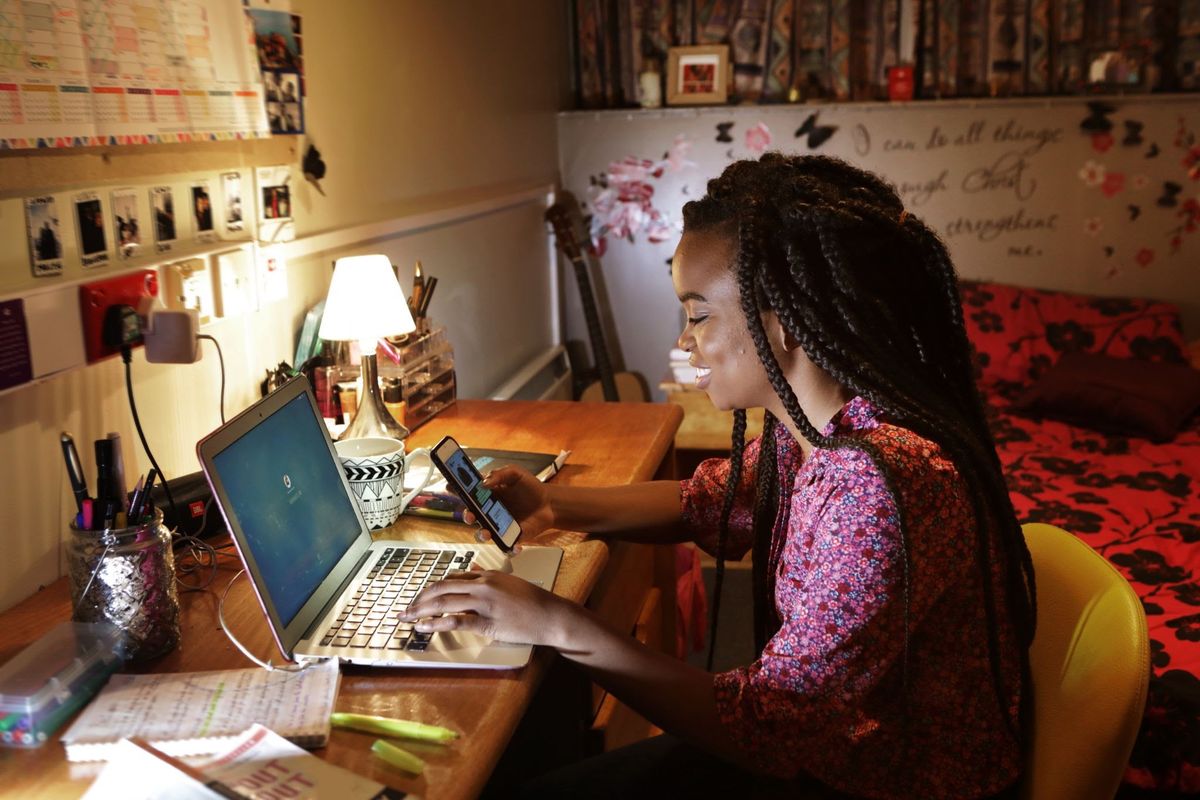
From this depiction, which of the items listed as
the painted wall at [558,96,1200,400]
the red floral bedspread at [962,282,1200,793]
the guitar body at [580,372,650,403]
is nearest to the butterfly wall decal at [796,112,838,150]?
the painted wall at [558,96,1200,400]

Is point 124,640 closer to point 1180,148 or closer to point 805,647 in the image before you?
point 805,647

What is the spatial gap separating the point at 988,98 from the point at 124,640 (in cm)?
321

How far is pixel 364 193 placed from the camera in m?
2.13

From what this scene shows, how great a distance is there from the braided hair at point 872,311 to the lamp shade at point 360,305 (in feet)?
2.12

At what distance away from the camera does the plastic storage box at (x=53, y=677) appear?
0.93m

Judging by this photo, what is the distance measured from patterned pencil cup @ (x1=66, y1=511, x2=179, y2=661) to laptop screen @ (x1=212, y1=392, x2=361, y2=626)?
0.34ft

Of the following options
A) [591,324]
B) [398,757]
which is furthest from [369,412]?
[591,324]

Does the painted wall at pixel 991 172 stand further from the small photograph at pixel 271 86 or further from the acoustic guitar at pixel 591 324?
the small photograph at pixel 271 86

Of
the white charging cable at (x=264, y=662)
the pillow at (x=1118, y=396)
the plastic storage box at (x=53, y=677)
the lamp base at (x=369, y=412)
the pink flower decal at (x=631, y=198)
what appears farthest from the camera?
the pink flower decal at (x=631, y=198)

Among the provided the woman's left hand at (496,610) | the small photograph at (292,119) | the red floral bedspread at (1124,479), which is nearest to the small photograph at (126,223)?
the small photograph at (292,119)

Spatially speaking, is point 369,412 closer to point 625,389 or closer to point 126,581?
point 126,581

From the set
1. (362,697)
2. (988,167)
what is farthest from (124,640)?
(988,167)

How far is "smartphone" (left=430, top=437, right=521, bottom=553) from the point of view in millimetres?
1284

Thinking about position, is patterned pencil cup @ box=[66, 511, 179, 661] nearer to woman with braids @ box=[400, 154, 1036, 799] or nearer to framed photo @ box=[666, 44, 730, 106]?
woman with braids @ box=[400, 154, 1036, 799]
